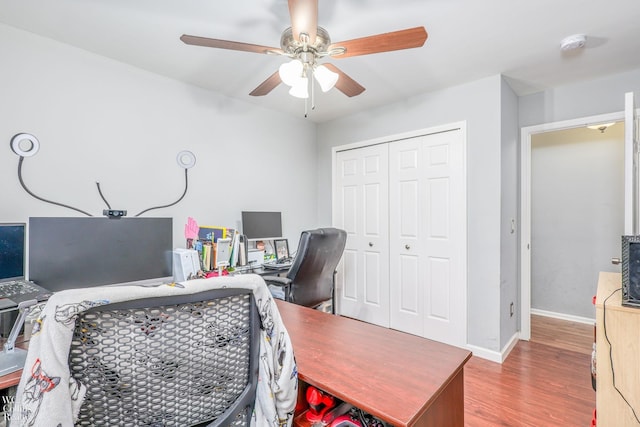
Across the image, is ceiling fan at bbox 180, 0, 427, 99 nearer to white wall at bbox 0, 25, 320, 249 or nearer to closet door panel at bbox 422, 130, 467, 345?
white wall at bbox 0, 25, 320, 249

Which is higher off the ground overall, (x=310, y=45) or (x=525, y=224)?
(x=310, y=45)

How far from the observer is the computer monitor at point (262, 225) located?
314 centimetres

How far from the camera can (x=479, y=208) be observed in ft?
9.06

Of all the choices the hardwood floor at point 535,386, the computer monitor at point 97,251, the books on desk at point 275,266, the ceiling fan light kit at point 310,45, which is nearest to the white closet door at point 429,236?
the hardwood floor at point 535,386

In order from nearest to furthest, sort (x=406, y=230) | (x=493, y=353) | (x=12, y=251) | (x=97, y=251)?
(x=12, y=251), (x=97, y=251), (x=493, y=353), (x=406, y=230)

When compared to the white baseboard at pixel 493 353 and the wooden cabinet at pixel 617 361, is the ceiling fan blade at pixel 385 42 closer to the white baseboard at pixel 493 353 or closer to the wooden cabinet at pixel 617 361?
the wooden cabinet at pixel 617 361

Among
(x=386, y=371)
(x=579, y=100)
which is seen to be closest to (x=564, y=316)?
(x=579, y=100)

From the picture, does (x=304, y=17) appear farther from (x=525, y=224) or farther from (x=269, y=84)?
(x=525, y=224)

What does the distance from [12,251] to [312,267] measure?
1.73m

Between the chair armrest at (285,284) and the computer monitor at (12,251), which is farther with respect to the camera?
the chair armrest at (285,284)

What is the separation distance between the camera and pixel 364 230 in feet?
11.8

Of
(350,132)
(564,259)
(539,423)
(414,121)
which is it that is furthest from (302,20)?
(564,259)

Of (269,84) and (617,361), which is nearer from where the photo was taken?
(617,361)

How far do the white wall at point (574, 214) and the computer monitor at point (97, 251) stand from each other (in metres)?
4.09
